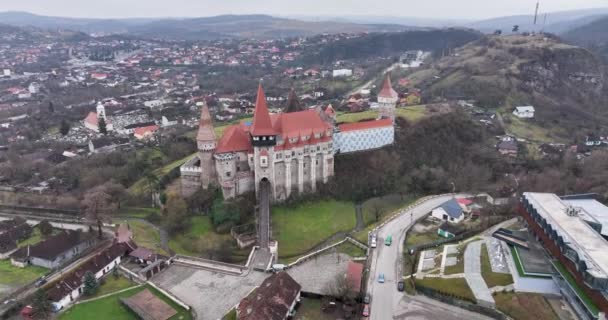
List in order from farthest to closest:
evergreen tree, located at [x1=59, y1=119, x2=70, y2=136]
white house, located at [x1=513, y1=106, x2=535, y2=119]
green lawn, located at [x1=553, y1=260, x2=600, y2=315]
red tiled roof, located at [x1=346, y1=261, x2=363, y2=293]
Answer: white house, located at [x1=513, y1=106, x2=535, y2=119] → evergreen tree, located at [x1=59, y1=119, x2=70, y2=136] → red tiled roof, located at [x1=346, y1=261, x2=363, y2=293] → green lawn, located at [x1=553, y1=260, x2=600, y2=315]

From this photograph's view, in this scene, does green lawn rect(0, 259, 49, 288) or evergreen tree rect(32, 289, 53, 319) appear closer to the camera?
evergreen tree rect(32, 289, 53, 319)

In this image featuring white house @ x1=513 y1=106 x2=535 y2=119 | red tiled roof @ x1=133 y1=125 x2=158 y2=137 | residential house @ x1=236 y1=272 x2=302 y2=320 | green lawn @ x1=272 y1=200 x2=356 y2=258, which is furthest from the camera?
white house @ x1=513 y1=106 x2=535 y2=119

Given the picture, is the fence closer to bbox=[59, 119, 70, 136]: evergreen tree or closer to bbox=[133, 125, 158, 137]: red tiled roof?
bbox=[133, 125, 158, 137]: red tiled roof

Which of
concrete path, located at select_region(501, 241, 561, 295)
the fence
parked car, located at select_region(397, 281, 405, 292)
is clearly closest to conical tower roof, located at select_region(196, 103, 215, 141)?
parked car, located at select_region(397, 281, 405, 292)

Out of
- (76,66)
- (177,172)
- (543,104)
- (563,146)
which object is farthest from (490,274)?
(76,66)

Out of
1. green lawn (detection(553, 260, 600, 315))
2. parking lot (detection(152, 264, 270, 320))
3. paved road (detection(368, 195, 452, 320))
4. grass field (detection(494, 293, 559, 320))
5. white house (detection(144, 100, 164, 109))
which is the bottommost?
parking lot (detection(152, 264, 270, 320))

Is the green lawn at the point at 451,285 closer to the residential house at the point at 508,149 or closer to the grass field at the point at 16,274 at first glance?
the grass field at the point at 16,274

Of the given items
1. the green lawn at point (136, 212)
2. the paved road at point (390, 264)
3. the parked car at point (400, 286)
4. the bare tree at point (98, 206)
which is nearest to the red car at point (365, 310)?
the paved road at point (390, 264)

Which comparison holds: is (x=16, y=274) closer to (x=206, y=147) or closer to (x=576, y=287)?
(x=206, y=147)
